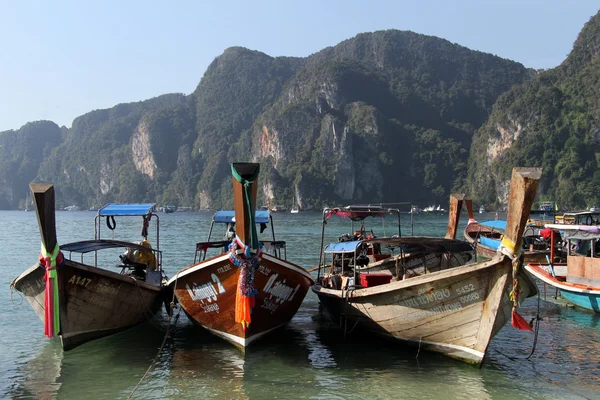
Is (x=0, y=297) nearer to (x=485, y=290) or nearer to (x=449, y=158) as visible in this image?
(x=485, y=290)

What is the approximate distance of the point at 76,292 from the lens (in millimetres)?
11508

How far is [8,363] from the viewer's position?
12062 mm

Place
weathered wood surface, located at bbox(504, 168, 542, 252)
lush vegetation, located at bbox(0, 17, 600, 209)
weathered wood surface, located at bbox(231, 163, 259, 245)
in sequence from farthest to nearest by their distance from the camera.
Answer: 1. lush vegetation, located at bbox(0, 17, 600, 209)
2. weathered wood surface, located at bbox(231, 163, 259, 245)
3. weathered wood surface, located at bbox(504, 168, 542, 252)

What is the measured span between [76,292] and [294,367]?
4.26 meters

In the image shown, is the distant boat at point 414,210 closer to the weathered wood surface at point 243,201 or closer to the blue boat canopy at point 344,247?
the blue boat canopy at point 344,247

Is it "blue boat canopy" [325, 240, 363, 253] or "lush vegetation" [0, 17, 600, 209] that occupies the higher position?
"lush vegetation" [0, 17, 600, 209]

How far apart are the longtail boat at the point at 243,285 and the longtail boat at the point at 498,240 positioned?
28.2 feet

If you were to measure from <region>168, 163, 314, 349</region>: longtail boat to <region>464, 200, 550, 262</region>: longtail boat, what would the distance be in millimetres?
8592

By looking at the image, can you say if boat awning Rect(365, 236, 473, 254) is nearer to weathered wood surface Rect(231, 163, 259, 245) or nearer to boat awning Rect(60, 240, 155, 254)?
weathered wood surface Rect(231, 163, 259, 245)

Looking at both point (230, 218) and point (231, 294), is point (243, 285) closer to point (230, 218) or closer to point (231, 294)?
point (231, 294)

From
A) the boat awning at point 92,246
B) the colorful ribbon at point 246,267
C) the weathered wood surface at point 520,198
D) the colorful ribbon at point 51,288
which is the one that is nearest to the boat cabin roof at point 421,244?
the colorful ribbon at point 246,267

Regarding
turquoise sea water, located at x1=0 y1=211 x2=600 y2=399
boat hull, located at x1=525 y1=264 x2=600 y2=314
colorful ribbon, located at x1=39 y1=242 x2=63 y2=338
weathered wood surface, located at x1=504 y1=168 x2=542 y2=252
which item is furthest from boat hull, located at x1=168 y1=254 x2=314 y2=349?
boat hull, located at x1=525 y1=264 x2=600 y2=314

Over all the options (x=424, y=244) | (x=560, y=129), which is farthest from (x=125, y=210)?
(x=560, y=129)

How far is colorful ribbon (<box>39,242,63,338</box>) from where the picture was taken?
1083 cm
